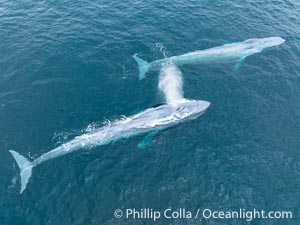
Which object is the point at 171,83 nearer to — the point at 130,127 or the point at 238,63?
the point at 130,127

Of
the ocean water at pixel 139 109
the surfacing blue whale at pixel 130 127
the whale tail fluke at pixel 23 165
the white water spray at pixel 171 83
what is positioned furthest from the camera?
the white water spray at pixel 171 83

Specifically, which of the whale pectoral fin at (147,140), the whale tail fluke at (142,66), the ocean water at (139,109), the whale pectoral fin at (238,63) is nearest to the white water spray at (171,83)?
the ocean water at (139,109)

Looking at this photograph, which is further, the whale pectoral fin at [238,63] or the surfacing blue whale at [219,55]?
the whale pectoral fin at [238,63]

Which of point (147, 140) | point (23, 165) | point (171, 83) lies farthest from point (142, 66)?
point (23, 165)

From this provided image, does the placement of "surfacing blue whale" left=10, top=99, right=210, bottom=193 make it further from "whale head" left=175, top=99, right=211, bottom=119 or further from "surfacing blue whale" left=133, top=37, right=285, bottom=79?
"surfacing blue whale" left=133, top=37, right=285, bottom=79

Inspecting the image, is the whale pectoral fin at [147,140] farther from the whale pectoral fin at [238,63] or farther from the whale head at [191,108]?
the whale pectoral fin at [238,63]

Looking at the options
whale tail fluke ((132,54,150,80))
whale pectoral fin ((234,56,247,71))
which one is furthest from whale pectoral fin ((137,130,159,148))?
whale pectoral fin ((234,56,247,71))

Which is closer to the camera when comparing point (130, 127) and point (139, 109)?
point (130, 127)
